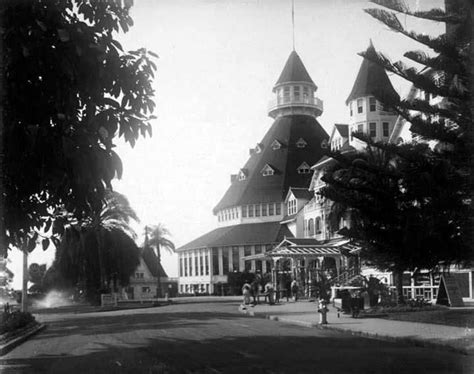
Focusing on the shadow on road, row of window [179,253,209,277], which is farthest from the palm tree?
the shadow on road

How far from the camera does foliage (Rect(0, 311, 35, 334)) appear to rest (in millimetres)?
17586

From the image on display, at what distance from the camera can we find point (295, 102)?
6931 centimetres

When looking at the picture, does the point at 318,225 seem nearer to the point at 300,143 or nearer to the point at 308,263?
the point at 308,263

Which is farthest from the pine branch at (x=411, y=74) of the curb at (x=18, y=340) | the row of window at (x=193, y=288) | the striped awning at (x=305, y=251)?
the row of window at (x=193, y=288)

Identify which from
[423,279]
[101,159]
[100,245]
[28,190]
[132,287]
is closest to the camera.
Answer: [101,159]

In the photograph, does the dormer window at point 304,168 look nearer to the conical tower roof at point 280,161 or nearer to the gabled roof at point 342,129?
the conical tower roof at point 280,161

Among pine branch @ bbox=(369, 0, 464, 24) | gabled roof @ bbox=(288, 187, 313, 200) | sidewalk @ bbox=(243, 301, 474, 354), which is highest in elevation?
gabled roof @ bbox=(288, 187, 313, 200)

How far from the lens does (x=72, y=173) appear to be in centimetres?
866

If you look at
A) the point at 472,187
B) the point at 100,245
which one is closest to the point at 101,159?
the point at 472,187

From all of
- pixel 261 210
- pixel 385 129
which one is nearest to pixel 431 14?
pixel 385 129

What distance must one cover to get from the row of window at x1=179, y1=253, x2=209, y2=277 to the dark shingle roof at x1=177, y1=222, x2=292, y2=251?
1334mm

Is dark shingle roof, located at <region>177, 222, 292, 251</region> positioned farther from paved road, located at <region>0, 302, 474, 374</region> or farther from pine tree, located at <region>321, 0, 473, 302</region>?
pine tree, located at <region>321, 0, 473, 302</region>

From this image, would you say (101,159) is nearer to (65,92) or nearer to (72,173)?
(72,173)

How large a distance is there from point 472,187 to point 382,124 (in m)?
36.5
